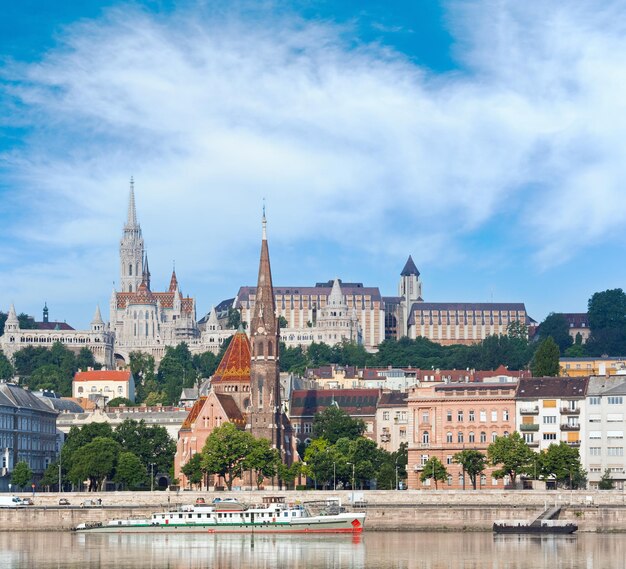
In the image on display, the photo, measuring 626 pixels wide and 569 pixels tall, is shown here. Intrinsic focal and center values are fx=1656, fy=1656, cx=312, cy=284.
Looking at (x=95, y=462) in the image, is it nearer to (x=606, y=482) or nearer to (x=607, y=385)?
(x=606, y=482)

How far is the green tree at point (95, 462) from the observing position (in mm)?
132375

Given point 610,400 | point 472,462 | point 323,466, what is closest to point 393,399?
point 323,466

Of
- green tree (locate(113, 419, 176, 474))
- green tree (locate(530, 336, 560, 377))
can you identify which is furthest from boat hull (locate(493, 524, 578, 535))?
green tree (locate(530, 336, 560, 377))

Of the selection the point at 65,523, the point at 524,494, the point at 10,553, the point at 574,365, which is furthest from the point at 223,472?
the point at 574,365

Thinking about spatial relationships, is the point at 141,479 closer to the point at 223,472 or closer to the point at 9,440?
the point at 223,472

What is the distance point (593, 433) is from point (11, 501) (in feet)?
145

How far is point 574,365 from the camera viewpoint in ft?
642

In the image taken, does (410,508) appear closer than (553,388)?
Yes

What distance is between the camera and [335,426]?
149 meters

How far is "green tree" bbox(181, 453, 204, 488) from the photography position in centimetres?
13412

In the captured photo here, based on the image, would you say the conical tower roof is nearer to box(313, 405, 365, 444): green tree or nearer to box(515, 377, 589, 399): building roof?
box(313, 405, 365, 444): green tree

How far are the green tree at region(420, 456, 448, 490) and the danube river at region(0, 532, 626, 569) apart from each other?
18.3 meters

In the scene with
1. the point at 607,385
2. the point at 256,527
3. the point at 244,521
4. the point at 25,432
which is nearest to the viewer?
the point at 256,527

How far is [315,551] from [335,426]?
182 feet
